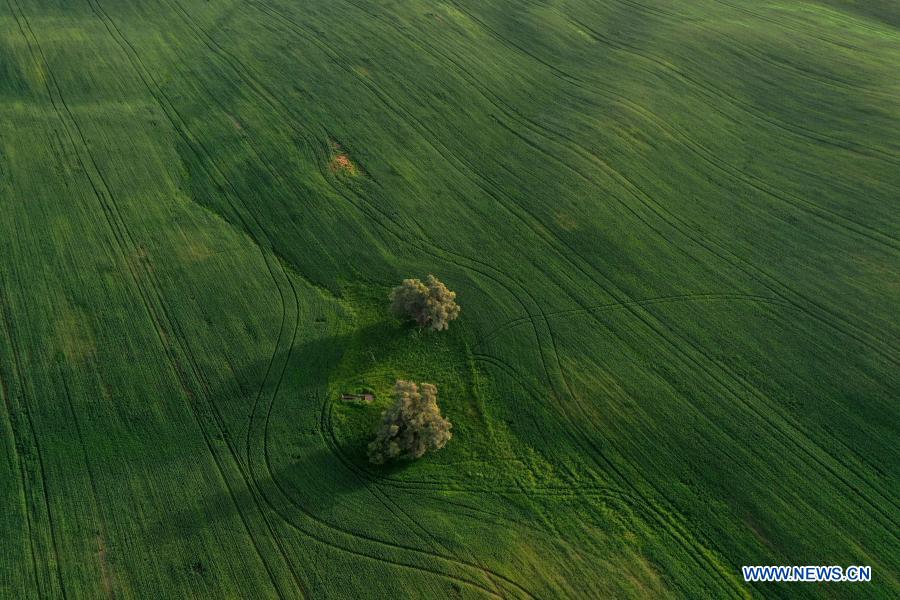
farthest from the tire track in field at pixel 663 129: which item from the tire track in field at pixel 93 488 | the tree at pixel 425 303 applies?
the tire track in field at pixel 93 488

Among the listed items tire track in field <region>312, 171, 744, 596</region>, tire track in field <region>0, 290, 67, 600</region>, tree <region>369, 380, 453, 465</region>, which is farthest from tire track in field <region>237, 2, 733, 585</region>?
tire track in field <region>0, 290, 67, 600</region>

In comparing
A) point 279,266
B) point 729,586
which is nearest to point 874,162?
point 729,586

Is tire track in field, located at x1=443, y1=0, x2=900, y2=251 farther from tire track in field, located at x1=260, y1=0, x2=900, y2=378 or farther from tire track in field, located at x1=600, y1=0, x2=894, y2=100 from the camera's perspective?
tire track in field, located at x1=600, y1=0, x2=894, y2=100

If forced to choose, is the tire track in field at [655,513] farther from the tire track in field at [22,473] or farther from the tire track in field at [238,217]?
the tire track in field at [22,473]

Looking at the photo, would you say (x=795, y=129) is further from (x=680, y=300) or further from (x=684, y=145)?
(x=680, y=300)

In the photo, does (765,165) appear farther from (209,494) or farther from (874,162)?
(209,494)
